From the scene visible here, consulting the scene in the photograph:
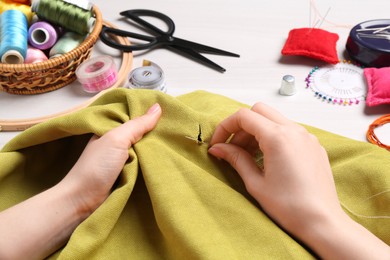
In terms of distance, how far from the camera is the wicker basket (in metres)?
0.82

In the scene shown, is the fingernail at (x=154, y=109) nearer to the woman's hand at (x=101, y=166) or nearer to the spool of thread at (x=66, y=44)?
the woman's hand at (x=101, y=166)

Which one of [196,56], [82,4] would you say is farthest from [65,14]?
[196,56]

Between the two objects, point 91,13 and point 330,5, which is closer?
point 91,13

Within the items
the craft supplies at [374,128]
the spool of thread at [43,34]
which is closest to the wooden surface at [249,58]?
the craft supplies at [374,128]

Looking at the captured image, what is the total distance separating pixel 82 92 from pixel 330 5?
0.69m

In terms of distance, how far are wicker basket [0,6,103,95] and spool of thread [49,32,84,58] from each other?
4 centimetres

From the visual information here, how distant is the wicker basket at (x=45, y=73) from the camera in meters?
0.82

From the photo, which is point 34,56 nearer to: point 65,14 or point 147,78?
point 65,14

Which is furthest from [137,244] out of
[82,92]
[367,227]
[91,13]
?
[91,13]

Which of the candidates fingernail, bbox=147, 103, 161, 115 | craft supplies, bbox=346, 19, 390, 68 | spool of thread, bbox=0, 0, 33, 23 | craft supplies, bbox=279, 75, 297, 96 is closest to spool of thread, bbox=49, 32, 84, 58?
spool of thread, bbox=0, 0, 33, 23

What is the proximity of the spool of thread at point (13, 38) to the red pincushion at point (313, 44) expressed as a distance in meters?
0.57

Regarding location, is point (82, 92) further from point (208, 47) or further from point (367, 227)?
point (367, 227)

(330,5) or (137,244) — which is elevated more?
(330,5)

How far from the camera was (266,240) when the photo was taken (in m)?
0.51
